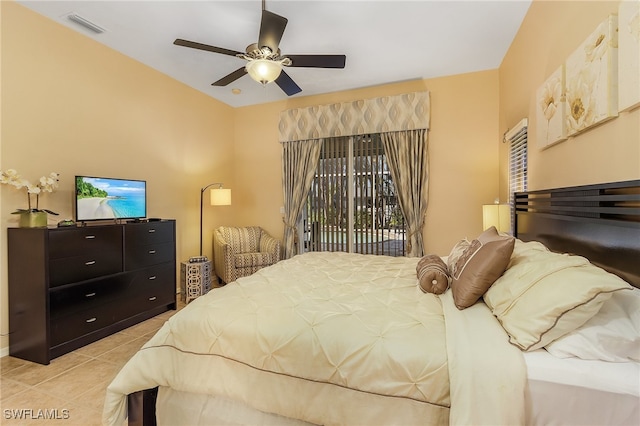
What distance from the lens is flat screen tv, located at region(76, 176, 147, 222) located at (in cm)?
282

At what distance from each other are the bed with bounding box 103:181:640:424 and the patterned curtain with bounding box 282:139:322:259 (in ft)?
9.99

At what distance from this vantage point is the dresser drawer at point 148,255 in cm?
311

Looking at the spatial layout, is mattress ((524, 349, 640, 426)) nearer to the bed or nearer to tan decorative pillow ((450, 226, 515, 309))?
the bed

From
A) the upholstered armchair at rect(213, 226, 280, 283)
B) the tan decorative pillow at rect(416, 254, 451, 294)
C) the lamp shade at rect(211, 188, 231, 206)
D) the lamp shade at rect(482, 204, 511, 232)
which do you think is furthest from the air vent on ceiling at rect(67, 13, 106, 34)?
the lamp shade at rect(482, 204, 511, 232)

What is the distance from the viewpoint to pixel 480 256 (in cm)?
153

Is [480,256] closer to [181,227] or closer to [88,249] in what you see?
[88,249]

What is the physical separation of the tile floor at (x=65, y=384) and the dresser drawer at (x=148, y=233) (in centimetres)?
98

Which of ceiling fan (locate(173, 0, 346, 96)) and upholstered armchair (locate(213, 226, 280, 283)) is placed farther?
upholstered armchair (locate(213, 226, 280, 283))

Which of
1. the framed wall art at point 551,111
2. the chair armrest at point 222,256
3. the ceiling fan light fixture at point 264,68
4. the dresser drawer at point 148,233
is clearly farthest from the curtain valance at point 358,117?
the dresser drawer at point 148,233

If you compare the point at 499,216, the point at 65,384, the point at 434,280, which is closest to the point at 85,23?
the point at 65,384

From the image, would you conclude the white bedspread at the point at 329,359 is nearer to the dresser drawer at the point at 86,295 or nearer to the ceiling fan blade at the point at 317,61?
the dresser drawer at the point at 86,295

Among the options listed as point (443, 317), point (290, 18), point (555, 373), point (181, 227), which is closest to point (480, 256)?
point (443, 317)

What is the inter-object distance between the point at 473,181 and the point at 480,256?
2831mm

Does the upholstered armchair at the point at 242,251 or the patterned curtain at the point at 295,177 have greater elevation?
the patterned curtain at the point at 295,177
